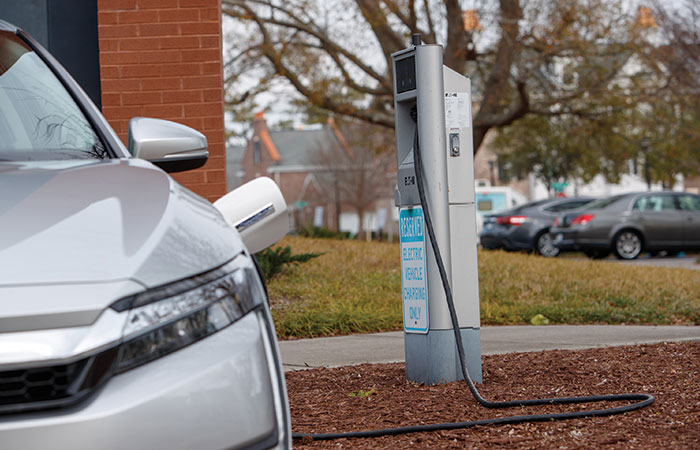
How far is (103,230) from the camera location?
1.76 m

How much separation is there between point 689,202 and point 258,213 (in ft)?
64.1

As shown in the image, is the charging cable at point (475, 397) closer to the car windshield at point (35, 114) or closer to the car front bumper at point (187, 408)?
the car windshield at point (35, 114)

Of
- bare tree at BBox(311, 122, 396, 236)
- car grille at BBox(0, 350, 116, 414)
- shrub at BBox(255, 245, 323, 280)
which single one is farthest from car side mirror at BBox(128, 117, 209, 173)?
bare tree at BBox(311, 122, 396, 236)

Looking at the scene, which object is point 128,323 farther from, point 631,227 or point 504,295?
point 631,227

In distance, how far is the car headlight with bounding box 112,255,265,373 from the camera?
159cm

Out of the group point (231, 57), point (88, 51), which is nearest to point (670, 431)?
point (88, 51)

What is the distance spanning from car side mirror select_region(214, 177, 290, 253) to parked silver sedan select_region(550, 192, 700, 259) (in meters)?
17.5

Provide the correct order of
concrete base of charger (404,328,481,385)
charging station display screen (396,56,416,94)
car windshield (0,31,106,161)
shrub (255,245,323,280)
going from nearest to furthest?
car windshield (0,31,106,161) → concrete base of charger (404,328,481,385) → charging station display screen (396,56,416,94) → shrub (255,245,323,280)

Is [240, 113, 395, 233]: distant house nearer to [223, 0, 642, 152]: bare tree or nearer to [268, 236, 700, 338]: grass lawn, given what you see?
[223, 0, 642, 152]: bare tree

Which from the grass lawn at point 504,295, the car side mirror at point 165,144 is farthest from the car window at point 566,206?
the car side mirror at point 165,144

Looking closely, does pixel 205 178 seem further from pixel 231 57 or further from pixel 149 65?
pixel 231 57

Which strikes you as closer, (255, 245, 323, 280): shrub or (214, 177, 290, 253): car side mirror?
(214, 177, 290, 253): car side mirror

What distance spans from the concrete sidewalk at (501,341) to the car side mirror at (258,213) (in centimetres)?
187


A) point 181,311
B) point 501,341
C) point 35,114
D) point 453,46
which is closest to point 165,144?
point 35,114
